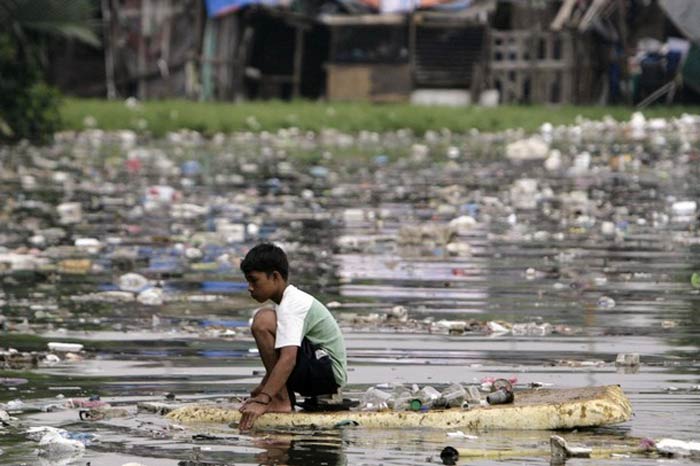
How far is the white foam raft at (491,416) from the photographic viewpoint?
6402mm

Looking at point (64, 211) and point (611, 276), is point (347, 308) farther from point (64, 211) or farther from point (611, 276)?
point (64, 211)

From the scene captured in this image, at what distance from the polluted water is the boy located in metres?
0.26

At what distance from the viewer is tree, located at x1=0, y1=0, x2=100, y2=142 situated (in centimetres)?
2305

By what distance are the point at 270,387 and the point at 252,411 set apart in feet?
0.40

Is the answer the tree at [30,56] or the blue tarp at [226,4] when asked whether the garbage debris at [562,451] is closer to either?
the tree at [30,56]

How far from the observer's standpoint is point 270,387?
6.62 m

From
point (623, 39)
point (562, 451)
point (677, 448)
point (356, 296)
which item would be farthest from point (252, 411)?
point (623, 39)

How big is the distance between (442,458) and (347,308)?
12.4ft

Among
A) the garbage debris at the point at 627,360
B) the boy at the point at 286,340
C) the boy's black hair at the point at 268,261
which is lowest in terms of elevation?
the garbage debris at the point at 627,360

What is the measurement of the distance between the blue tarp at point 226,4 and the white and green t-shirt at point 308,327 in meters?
27.5

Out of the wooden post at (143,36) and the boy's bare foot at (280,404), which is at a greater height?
the wooden post at (143,36)

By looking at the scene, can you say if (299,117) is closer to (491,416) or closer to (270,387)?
(270,387)

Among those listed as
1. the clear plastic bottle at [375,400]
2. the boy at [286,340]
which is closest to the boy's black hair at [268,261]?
the boy at [286,340]

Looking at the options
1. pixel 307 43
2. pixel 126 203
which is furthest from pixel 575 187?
pixel 307 43
